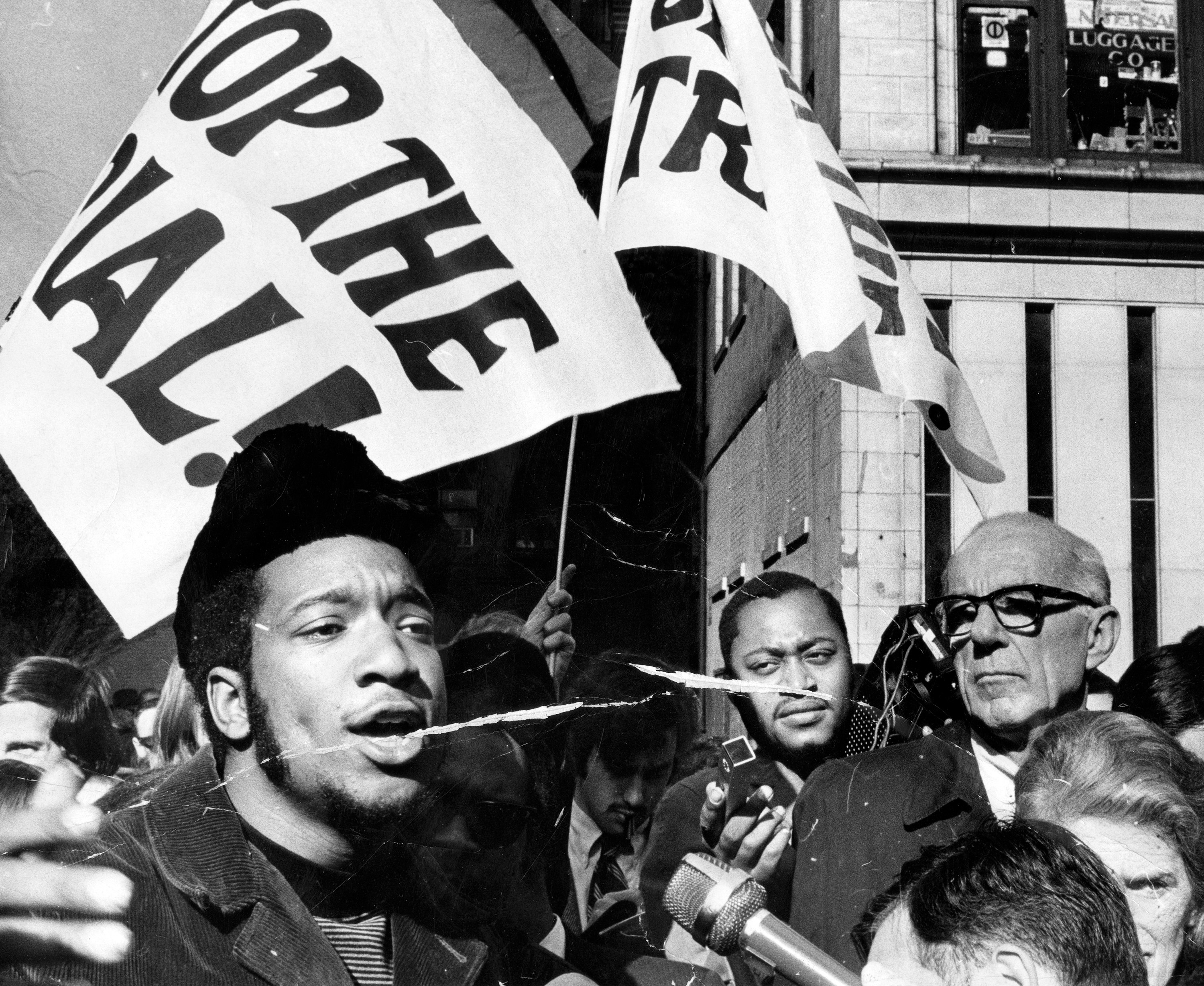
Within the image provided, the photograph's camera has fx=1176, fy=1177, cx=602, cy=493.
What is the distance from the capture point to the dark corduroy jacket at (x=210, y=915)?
1577 millimetres

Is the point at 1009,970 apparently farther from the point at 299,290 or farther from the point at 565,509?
the point at 299,290

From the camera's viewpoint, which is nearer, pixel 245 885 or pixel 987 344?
pixel 245 885

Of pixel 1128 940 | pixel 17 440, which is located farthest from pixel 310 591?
pixel 1128 940

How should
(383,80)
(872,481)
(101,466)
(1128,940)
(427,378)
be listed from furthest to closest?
1. (872,481)
2. (383,80)
3. (427,378)
4. (101,466)
5. (1128,940)

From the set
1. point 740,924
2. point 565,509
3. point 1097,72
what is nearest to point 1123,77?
point 1097,72

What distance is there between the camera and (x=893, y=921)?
4.20ft

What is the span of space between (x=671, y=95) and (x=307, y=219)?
0.88 metres

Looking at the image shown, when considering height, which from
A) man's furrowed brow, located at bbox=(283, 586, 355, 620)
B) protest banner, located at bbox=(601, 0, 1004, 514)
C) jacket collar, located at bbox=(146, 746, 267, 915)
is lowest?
jacket collar, located at bbox=(146, 746, 267, 915)

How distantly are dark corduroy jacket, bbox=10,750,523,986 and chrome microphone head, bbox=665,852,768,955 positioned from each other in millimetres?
503

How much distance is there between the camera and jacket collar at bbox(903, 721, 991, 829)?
1.96 meters

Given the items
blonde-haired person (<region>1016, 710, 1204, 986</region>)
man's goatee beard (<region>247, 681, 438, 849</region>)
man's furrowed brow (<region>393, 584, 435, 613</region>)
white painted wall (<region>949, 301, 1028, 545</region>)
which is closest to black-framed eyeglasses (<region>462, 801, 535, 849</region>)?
man's goatee beard (<region>247, 681, 438, 849</region>)

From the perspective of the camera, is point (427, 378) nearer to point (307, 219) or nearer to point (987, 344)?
point (307, 219)

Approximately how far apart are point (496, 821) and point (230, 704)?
1.65 ft

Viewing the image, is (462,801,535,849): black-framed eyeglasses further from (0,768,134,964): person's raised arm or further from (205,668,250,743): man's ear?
(0,768,134,964): person's raised arm
